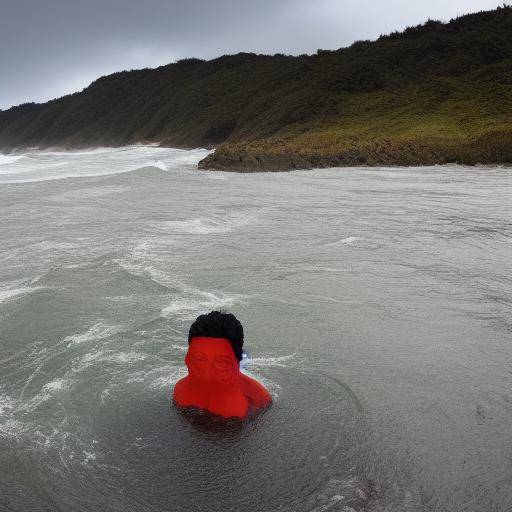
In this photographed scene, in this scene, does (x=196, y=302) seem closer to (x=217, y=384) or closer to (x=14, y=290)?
(x=14, y=290)

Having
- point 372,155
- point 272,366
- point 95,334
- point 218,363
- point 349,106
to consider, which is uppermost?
point 349,106

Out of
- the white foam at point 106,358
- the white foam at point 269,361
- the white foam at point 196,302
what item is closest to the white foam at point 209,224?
the white foam at point 196,302

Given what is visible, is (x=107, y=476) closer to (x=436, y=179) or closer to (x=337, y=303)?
(x=337, y=303)

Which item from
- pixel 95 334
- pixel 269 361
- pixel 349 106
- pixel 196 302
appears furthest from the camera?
pixel 349 106

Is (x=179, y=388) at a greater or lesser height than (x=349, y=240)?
lesser

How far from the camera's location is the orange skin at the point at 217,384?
394cm

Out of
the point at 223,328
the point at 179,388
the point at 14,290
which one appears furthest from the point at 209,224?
the point at 223,328

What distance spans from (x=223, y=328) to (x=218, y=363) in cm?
25

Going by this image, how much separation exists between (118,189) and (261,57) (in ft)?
251

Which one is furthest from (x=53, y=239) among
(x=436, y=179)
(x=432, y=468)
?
(x=436, y=179)

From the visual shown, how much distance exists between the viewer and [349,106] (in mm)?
45719

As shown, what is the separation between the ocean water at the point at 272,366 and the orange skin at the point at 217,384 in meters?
0.13

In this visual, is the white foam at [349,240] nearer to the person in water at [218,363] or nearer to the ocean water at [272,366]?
the ocean water at [272,366]

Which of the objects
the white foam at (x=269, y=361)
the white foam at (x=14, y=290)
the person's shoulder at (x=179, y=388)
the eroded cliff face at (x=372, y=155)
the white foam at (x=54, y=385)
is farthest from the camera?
the eroded cliff face at (x=372, y=155)
